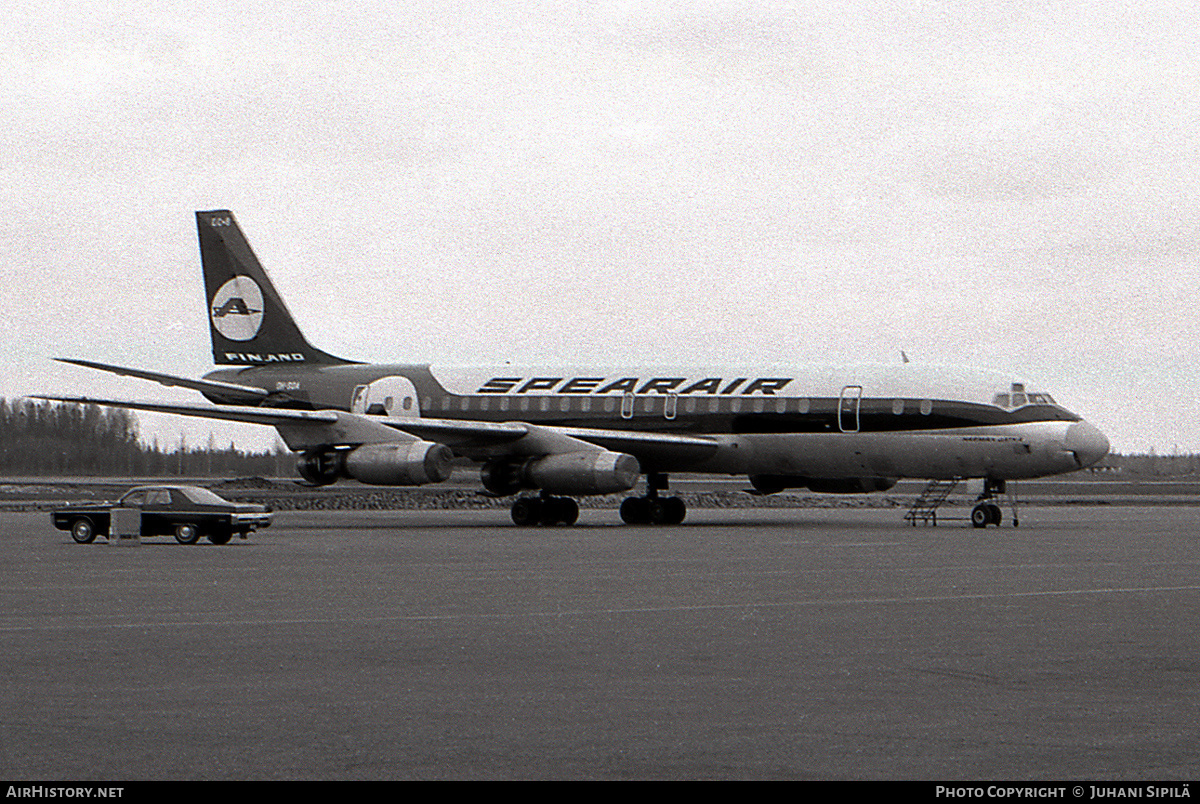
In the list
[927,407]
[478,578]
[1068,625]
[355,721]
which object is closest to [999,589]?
[1068,625]

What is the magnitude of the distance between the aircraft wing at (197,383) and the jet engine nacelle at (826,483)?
1482cm

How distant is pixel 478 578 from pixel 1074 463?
2068 centimetres

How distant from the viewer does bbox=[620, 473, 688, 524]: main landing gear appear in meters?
42.4

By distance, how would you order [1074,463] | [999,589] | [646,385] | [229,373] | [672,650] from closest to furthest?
1. [672,650]
2. [999,589]
3. [1074,463]
4. [646,385]
5. [229,373]

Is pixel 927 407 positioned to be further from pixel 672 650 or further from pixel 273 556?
pixel 672 650

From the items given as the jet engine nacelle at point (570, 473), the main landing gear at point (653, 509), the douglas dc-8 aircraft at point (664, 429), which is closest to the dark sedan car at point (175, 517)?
the douglas dc-8 aircraft at point (664, 429)

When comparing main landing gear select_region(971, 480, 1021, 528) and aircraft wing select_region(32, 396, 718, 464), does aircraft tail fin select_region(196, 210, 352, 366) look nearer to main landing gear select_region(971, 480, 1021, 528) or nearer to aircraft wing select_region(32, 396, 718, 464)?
aircraft wing select_region(32, 396, 718, 464)

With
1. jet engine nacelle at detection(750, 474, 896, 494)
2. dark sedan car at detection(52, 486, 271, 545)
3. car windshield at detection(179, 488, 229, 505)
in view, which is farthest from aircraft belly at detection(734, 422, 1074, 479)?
car windshield at detection(179, 488, 229, 505)

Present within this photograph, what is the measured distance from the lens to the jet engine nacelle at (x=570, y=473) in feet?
126

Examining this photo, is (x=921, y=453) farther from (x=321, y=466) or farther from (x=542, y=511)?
(x=321, y=466)

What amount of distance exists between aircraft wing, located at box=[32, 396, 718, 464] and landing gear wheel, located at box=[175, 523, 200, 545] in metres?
9.69

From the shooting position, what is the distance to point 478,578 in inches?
851

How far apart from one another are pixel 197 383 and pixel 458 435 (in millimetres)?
9040

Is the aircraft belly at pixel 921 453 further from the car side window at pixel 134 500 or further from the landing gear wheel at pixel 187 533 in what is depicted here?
the car side window at pixel 134 500
